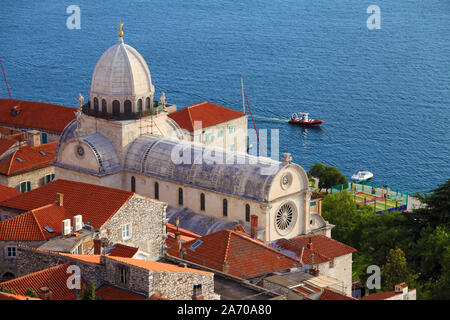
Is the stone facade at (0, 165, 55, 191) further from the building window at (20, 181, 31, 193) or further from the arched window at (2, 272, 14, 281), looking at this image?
the arched window at (2, 272, 14, 281)

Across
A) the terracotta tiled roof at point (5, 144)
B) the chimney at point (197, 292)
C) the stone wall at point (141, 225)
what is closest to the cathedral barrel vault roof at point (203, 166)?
the stone wall at point (141, 225)

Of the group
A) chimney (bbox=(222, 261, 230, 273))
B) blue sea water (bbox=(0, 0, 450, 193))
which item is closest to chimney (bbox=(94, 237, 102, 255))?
chimney (bbox=(222, 261, 230, 273))

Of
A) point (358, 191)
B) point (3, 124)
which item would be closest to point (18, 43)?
point (3, 124)

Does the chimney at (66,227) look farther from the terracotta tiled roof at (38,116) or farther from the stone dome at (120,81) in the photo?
the terracotta tiled roof at (38,116)

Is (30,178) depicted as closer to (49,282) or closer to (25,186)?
(25,186)

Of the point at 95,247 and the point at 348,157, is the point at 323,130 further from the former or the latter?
the point at 95,247

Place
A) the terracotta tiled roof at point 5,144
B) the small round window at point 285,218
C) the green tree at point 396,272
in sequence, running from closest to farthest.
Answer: the green tree at point 396,272 < the small round window at point 285,218 < the terracotta tiled roof at point 5,144
